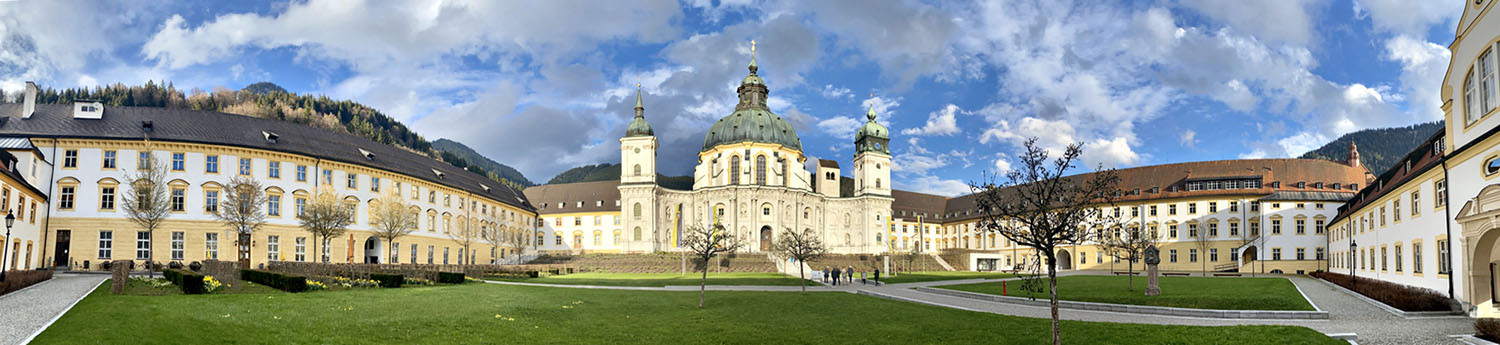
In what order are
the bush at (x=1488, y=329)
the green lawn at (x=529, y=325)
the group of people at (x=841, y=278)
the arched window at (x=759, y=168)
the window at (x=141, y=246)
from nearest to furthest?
the bush at (x=1488, y=329), the green lawn at (x=529, y=325), the window at (x=141, y=246), the group of people at (x=841, y=278), the arched window at (x=759, y=168)

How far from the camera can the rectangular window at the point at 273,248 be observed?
56.5m

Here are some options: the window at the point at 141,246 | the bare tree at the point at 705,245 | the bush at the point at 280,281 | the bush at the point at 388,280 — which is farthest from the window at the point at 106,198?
the bare tree at the point at 705,245

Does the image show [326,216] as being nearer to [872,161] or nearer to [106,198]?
[106,198]

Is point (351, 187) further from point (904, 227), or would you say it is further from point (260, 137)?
point (904, 227)

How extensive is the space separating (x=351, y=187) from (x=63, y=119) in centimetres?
1699

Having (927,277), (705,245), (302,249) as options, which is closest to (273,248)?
(302,249)

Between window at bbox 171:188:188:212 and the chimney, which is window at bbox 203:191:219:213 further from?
the chimney

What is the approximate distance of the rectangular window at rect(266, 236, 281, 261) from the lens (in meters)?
56.5

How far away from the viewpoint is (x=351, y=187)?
63.1 m

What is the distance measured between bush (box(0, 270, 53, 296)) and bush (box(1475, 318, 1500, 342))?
3677cm

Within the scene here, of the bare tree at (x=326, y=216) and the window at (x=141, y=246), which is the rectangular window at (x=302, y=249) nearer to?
the bare tree at (x=326, y=216)

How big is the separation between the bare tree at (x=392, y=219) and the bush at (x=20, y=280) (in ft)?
89.4

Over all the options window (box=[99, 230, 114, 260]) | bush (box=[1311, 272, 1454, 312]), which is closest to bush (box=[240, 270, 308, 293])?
window (box=[99, 230, 114, 260])

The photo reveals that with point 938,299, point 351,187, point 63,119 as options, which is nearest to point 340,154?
point 351,187
